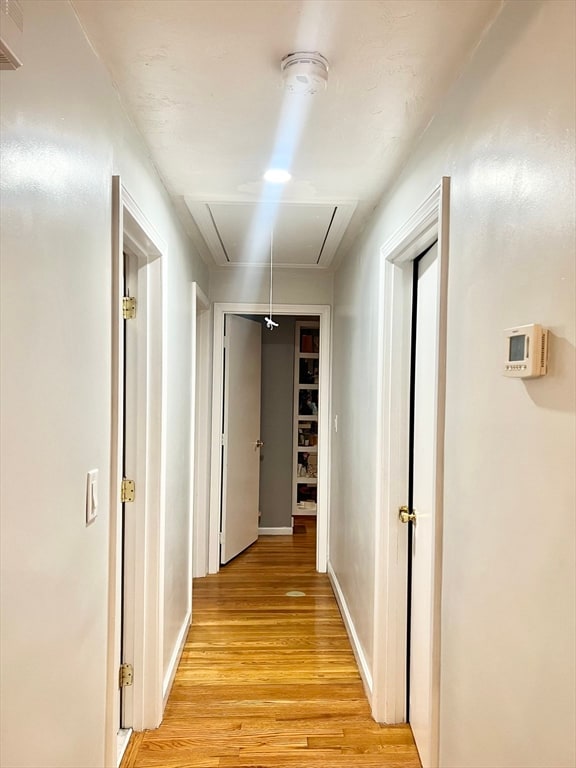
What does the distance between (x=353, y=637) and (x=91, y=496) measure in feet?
6.89

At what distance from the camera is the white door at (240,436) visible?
4094mm

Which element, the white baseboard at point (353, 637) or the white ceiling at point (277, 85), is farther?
the white baseboard at point (353, 637)

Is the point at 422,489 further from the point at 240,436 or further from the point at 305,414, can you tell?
the point at 305,414

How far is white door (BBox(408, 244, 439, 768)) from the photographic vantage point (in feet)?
6.34

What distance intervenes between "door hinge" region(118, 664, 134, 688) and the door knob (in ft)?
4.11

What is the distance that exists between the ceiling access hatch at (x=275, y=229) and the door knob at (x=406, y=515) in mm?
1393

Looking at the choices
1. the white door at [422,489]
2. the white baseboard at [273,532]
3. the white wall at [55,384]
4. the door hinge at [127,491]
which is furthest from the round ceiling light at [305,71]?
the white baseboard at [273,532]

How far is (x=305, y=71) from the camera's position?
4.33 ft

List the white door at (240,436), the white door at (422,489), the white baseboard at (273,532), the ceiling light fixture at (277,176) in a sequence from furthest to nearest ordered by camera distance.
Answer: the white baseboard at (273,532)
the white door at (240,436)
the ceiling light fixture at (277,176)
the white door at (422,489)

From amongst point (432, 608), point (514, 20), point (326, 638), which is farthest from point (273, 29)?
point (326, 638)

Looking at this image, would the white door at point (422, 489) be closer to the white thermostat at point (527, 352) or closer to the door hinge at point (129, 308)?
the white thermostat at point (527, 352)

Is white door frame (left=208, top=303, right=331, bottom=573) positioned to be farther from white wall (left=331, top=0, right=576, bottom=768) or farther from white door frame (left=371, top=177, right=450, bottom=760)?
white wall (left=331, top=0, right=576, bottom=768)

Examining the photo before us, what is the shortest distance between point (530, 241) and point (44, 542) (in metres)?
1.08

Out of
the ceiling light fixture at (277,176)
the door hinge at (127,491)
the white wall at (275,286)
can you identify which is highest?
the ceiling light fixture at (277,176)
